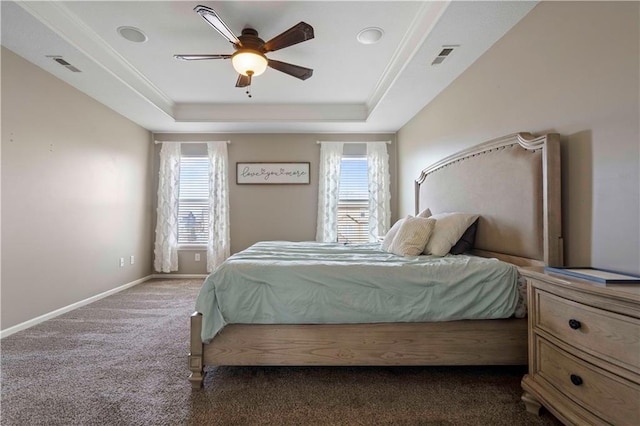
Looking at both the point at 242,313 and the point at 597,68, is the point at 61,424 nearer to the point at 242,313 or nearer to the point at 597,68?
the point at 242,313

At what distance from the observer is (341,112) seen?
4.22 m

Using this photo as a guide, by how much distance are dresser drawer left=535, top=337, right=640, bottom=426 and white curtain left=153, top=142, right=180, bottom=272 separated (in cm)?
A: 479

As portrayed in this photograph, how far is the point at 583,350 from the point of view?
1.17 metres

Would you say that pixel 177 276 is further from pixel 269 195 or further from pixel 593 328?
pixel 593 328

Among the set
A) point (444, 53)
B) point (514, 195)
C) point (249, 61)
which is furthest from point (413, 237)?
point (249, 61)

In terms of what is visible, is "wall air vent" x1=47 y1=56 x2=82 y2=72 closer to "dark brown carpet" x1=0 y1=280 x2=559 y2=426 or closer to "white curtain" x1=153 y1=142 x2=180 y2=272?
"white curtain" x1=153 y1=142 x2=180 y2=272

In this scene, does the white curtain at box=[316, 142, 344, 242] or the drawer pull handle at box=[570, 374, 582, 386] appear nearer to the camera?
the drawer pull handle at box=[570, 374, 582, 386]

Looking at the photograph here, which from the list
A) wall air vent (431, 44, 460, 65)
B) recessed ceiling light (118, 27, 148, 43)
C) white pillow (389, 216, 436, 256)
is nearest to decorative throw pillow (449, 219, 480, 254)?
white pillow (389, 216, 436, 256)

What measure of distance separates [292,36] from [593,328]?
2419 mm

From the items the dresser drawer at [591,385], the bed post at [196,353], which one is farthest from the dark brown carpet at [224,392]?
the dresser drawer at [591,385]

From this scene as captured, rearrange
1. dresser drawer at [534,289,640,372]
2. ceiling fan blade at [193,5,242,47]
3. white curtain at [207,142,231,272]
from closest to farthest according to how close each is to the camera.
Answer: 1. dresser drawer at [534,289,640,372]
2. ceiling fan blade at [193,5,242,47]
3. white curtain at [207,142,231,272]

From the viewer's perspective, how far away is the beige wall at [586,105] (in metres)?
1.34

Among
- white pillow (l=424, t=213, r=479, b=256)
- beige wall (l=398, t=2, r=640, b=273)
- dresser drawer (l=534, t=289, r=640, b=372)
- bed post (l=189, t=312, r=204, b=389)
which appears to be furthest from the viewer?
white pillow (l=424, t=213, r=479, b=256)

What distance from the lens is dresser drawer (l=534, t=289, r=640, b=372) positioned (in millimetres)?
1003
